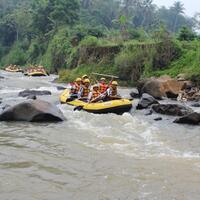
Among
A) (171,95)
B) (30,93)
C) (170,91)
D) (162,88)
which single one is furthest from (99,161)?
(30,93)

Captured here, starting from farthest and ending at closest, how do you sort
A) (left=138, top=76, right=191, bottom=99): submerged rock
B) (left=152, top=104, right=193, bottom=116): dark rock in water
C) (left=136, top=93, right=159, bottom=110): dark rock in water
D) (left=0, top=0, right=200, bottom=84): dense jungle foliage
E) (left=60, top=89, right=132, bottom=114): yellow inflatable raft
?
1. (left=0, top=0, right=200, bottom=84): dense jungle foliage
2. (left=138, top=76, right=191, bottom=99): submerged rock
3. (left=136, top=93, right=159, bottom=110): dark rock in water
4. (left=60, top=89, right=132, bottom=114): yellow inflatable raft
5. (left=152, top=104, right=193, bottom=116): dark rock in water

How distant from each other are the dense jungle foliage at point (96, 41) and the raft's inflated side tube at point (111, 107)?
7658 millimetres

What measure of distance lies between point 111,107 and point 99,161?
20.4 ft

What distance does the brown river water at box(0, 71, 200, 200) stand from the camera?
5.84 metres

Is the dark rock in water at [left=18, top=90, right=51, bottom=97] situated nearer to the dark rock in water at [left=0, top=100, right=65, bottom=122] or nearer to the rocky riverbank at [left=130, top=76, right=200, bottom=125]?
the rocky riverbank at [left=130, top=76, right=200, bottom=125]

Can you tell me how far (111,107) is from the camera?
1362cm

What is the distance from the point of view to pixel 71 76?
29562 mm

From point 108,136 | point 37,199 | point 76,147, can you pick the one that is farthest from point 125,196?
point 108,136

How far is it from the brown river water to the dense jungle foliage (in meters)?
11.1

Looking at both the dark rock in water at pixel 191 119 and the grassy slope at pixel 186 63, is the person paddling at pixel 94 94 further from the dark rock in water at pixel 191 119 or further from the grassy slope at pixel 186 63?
the grassy slope at pixel 186 63

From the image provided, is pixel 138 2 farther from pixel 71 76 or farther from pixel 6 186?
pixel 6 186

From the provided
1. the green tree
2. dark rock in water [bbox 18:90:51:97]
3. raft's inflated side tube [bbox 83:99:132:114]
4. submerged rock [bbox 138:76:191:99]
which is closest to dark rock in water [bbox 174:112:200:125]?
raft's inflated side tube [bbox 83:99:132:114]

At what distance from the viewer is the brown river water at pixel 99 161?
19.1 feet

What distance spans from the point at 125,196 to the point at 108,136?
14.1 feet
